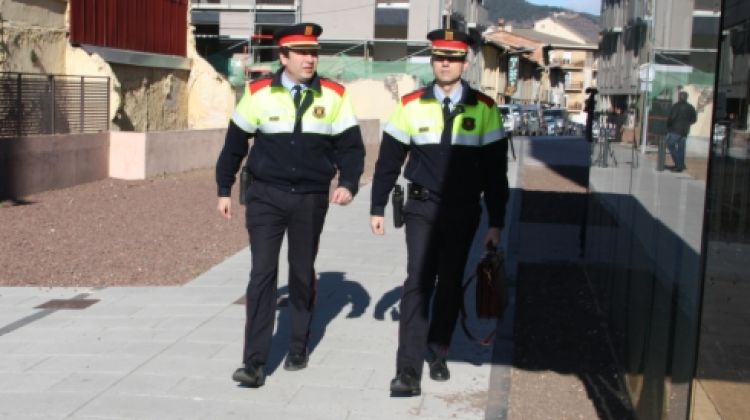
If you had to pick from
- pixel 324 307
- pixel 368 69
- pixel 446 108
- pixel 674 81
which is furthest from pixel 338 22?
pixel 674 81

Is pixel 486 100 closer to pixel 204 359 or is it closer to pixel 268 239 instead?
pixel 268 239

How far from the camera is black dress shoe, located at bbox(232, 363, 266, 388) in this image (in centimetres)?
596

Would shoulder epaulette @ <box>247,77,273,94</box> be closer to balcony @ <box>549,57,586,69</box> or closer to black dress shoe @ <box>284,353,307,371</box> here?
black dress shoe @ <box>284,353,307,371</box>

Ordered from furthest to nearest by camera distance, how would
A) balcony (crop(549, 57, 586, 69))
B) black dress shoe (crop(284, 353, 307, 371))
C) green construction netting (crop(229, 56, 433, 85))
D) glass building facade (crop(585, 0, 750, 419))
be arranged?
1. balcony (crop(549, 57, 586, 69))
2. green construction netting (crop(229, 56, 433, 85))
3. black dress shoe (crop(284, 353, 307, 371))
4. glass building facade (crop(585, 0, 750, 419))

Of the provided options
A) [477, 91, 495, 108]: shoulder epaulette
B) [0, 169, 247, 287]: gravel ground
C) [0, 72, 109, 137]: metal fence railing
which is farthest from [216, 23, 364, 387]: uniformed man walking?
[0, 72, 109, 137]: metal fence railing

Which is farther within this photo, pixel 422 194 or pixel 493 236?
pixel 493 236

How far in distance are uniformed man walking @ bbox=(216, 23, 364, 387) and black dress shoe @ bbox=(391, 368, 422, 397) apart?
80 centimetres

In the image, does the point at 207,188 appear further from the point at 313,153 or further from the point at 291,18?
the point at 291,18

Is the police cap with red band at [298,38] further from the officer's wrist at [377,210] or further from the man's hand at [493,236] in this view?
the man's hand at [493,236]

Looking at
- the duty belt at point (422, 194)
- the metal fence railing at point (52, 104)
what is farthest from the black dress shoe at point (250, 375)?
the metal fence railing at point (52, 104)

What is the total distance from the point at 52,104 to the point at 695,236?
49.4 feet

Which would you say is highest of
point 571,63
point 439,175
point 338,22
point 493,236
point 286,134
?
point 571,63

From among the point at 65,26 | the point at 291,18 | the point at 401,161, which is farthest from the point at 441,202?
the point at 291,18

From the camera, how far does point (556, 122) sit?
5906 cm
